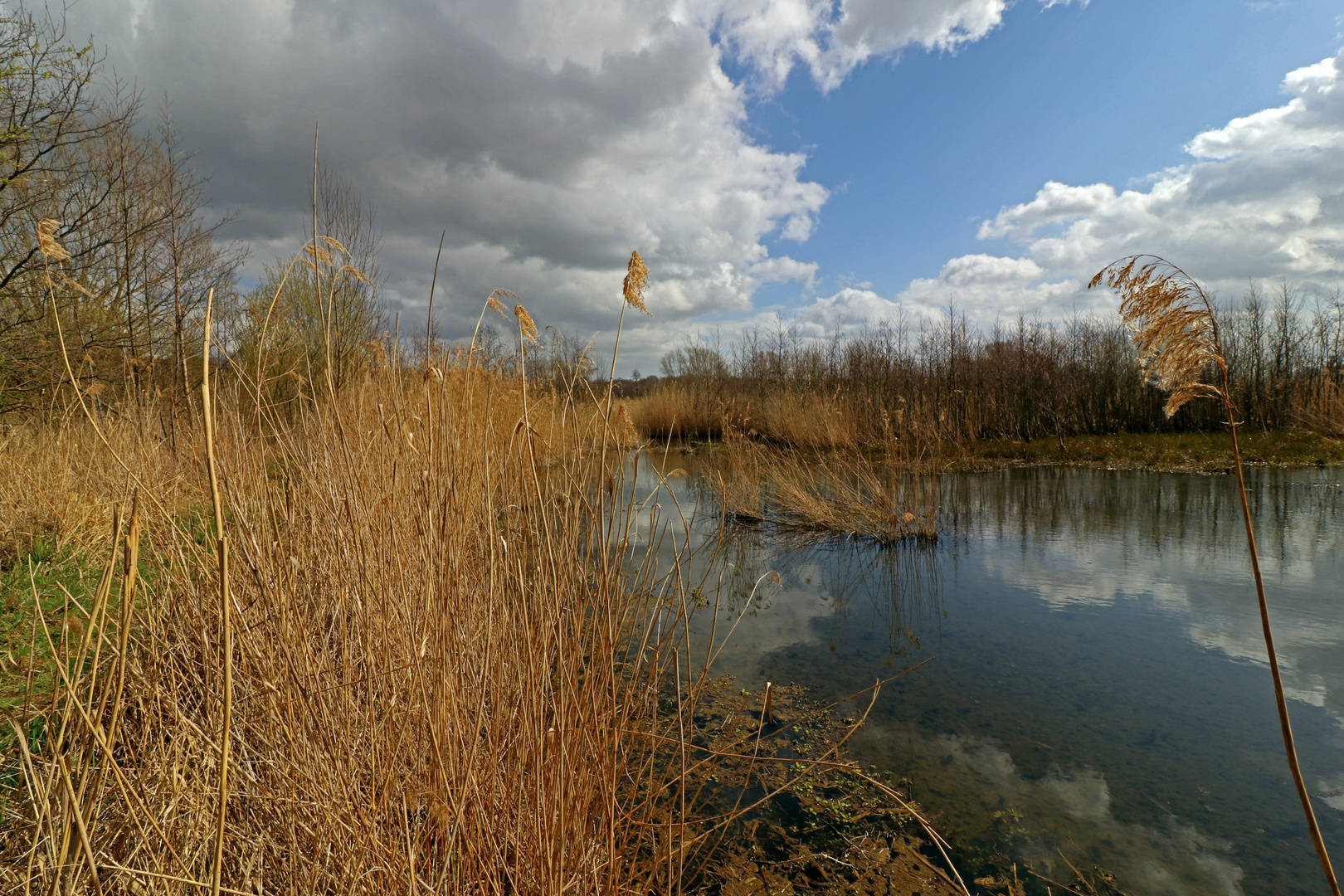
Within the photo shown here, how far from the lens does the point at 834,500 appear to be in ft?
25.3

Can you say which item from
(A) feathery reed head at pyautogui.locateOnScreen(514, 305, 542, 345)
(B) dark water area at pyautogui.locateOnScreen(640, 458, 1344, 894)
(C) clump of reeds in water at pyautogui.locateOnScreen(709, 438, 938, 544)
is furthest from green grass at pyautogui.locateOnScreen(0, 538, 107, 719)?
(C) clump of reeds in water at pyautogui.locateOnScreen(709, 438, 938, 544)

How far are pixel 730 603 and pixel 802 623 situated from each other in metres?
0.59

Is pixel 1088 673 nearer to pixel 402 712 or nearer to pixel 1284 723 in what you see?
pixel 1284 723

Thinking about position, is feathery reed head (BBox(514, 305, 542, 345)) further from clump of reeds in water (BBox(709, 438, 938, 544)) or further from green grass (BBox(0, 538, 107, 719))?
clump of reeds in water (BBox(709, 438, 938, 544))

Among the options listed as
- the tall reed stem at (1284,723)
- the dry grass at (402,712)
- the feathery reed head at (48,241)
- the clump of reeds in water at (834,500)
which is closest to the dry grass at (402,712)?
the dry grass at (402,712)

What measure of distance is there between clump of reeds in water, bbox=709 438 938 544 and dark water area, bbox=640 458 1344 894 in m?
0.34

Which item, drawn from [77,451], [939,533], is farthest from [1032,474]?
[77,451]

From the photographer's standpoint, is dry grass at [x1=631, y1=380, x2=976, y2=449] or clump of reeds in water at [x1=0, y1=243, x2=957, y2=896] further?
dry grass at [x1=631, y1=380, x2=976, y2=449]

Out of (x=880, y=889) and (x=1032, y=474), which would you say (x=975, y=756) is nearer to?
(x=880, y=889)

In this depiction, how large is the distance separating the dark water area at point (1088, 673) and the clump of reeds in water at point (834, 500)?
34 cm

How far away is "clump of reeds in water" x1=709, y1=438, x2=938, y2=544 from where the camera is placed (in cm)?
678

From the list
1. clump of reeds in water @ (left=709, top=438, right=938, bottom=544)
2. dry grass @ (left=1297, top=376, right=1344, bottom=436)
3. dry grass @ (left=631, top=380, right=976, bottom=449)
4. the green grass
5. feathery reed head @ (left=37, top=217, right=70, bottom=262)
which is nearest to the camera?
feathery reed head @ (left=37, top=217, right=70, bottom=262)

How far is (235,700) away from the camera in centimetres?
159

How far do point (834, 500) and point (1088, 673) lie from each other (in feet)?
13.6
